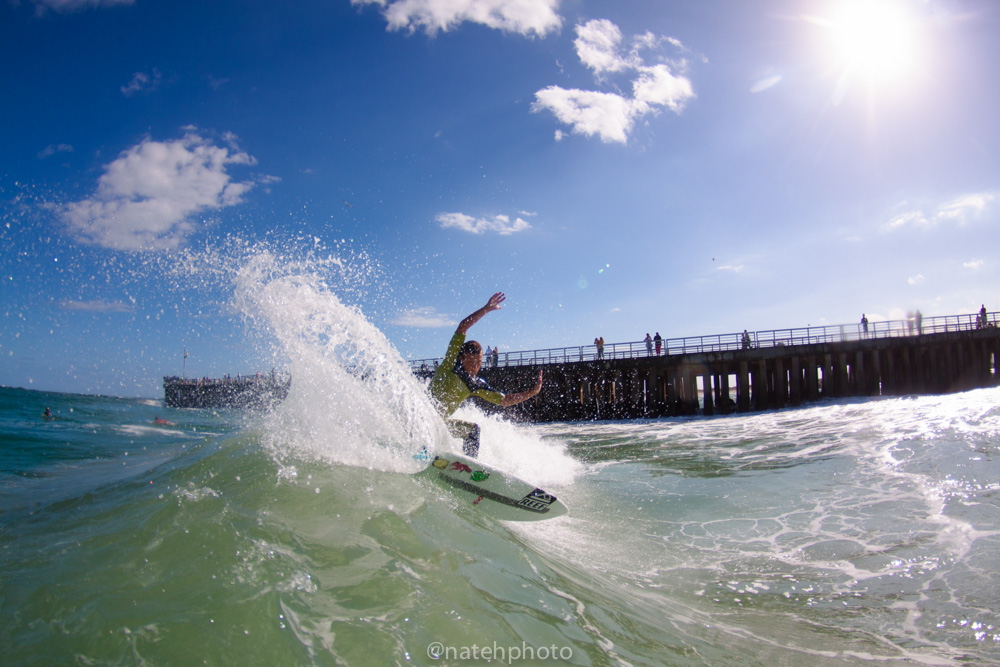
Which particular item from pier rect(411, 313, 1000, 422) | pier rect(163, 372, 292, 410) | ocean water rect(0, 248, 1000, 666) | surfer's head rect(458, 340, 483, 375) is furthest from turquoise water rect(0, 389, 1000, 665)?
pier rect(163, 372, 292, 410)

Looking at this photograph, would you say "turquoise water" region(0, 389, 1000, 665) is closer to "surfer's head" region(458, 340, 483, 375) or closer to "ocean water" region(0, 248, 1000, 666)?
"ocean water" region(0, 248, 1000, 666)

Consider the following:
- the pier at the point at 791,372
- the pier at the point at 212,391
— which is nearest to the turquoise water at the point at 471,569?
the pier at the point at 791,372

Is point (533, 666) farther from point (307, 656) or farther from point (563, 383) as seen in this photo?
point (563, 383)

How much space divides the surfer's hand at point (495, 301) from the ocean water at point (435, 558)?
1.45 m

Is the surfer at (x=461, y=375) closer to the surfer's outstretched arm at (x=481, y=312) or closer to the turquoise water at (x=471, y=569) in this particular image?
the surfer's outstretched arm at (x=481, y=312)

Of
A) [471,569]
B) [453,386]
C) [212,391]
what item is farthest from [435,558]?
[212,391]

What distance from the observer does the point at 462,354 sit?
6188mm

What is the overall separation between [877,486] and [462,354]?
569 centimetres

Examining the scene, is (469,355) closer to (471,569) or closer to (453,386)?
(453,386)

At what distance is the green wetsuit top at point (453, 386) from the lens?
6.16 meters

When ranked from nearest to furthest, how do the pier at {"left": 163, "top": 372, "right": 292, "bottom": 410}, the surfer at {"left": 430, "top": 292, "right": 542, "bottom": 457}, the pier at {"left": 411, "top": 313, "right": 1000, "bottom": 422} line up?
the surfer at {"left": 430, "top": 292, "right": 542, "bottom": 457} → the pier at {"left": 411, "top": 313, "right": 1000, "bottom": 422} → the pier at {"left": 163, "top": 372, "right": 292, "bottom": 410}

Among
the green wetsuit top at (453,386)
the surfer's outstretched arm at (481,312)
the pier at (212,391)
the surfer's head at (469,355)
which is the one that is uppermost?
the surfer's outstretched arm at (481,312)

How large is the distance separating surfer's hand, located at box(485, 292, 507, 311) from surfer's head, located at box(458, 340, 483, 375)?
1.54 feet

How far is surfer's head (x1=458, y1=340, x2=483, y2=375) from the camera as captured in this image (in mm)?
6164
